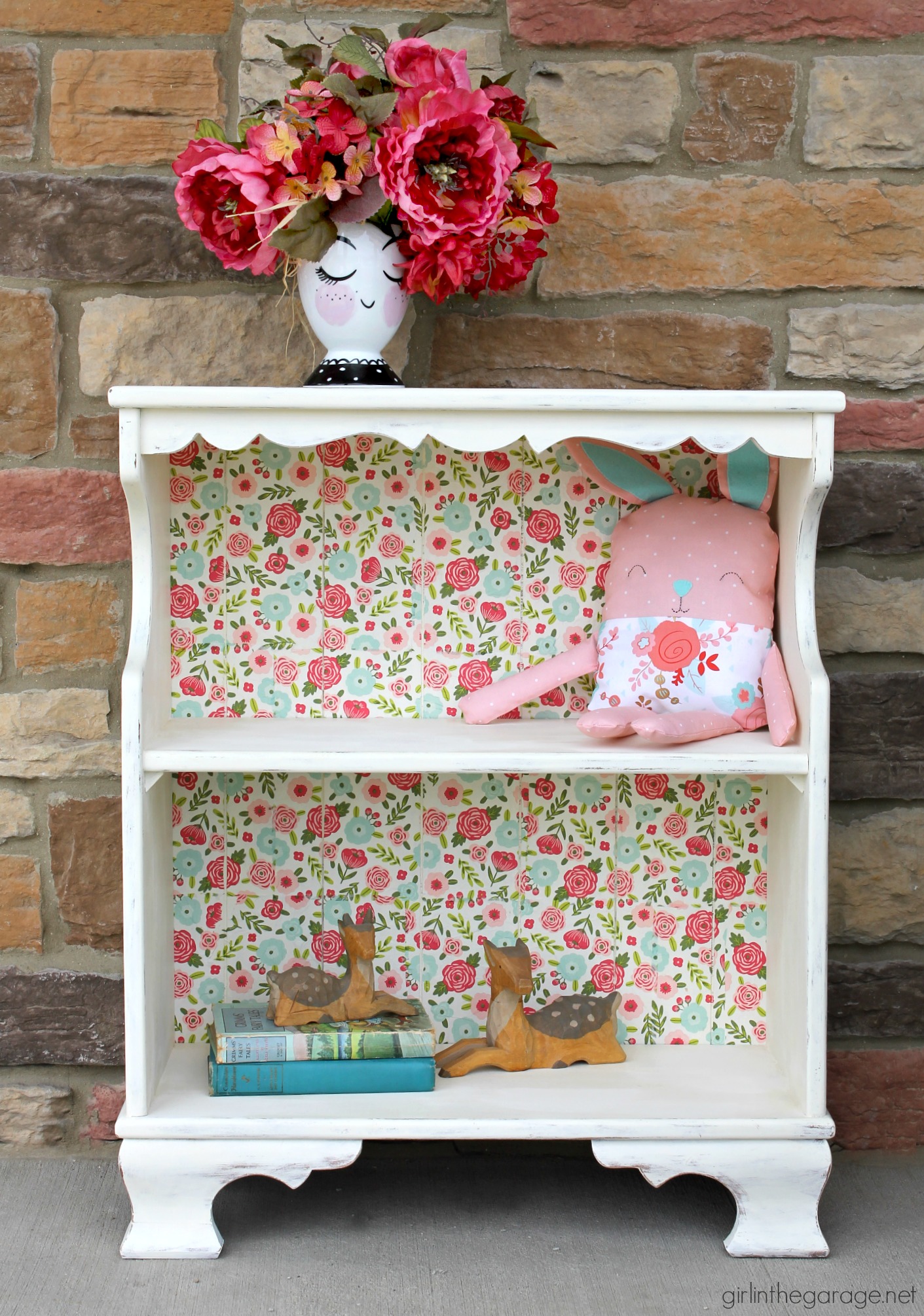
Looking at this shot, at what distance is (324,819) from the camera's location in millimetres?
1751

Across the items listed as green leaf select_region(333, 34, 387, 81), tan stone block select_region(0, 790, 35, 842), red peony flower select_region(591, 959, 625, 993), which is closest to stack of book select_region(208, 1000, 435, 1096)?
red peony flower select_region(591, 959, 625, 993)

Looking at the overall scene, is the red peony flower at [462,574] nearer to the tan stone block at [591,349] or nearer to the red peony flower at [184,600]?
the red peony flower at [184,600]

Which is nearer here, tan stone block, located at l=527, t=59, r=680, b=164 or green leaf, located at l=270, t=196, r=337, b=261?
green leaf, located at l=270, t=196, r=337, b=261

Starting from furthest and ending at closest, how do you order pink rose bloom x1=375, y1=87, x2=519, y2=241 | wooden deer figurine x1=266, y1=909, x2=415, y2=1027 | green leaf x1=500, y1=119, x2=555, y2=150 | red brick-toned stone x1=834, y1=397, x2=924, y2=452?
1. red brick-toned stone x1=834, y1=397, x2=924, y2=452
2. wooden deer figurine x1=266, y1=909, x2=415, y2=1027
3. green leaf x1=500, y1=119, x2=555, y2=150
4. pink rose bloom x1=375, y1=87, x2=519, y2=241

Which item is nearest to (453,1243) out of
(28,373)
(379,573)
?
(379,573)

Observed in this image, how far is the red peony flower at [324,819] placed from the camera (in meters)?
1.75

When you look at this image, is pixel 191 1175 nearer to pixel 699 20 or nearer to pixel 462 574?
pixel 462 574

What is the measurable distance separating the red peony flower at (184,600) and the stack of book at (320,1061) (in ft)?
1.75

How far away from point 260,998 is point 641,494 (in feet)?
2.71

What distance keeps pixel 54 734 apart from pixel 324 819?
37cm

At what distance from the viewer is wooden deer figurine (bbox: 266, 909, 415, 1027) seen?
1.62 m

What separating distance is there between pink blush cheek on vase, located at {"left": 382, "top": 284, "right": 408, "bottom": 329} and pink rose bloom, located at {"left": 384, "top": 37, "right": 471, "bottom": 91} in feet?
0.71

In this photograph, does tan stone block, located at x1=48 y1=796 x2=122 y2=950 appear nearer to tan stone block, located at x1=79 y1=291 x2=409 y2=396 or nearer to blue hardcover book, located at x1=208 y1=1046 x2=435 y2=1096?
blue hardcover book, located at x1=208 y1=1046 x2=435 y2=1096

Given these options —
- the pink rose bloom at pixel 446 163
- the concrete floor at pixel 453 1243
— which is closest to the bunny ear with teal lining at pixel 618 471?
the pink rose bloom at pixel 446 163
